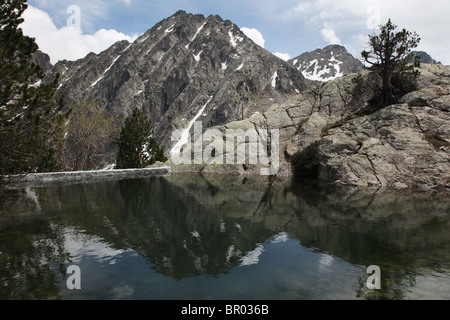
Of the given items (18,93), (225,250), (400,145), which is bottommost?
(225,250)

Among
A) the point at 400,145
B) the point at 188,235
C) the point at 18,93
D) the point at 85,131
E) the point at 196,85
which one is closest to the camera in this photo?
the point at 188,235

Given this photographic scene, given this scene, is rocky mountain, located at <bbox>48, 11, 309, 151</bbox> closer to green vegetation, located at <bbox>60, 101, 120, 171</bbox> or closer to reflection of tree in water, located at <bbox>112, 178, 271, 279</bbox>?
green vegetation, located at <bbox>60, 101, 120, 171</bbox>

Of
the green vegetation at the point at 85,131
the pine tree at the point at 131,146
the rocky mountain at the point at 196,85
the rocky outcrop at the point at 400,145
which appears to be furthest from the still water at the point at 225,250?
the rocky mountain at the point at 196,85

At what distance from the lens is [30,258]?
9344 mm

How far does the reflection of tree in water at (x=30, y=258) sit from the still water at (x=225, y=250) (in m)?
0.04

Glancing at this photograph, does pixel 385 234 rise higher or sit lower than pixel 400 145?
lower

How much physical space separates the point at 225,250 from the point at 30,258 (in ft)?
22.3

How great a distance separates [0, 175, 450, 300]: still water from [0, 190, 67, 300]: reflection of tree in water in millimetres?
37

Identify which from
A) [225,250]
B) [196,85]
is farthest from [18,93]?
[196,85]

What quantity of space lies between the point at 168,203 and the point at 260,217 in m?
Result: 7.00

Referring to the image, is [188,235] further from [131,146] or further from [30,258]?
[131,146]

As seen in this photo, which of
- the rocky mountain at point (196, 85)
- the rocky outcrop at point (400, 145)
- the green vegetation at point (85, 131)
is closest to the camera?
the rocky outcrop at point (400, 145)

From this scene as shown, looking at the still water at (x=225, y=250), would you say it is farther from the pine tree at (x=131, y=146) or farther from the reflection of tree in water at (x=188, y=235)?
the pine tree at (x=131, y=146)

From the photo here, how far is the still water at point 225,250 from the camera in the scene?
7.20 metres
